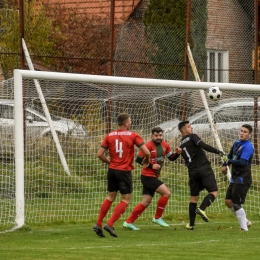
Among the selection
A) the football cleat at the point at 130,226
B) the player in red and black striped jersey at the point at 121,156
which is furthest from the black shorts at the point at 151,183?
the player in red and black striped jersey at the point at 121,156

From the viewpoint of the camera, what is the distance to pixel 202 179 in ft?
43.1

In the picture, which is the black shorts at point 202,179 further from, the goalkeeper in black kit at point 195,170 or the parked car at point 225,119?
the parked car at point 225,119

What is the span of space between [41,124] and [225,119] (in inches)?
158

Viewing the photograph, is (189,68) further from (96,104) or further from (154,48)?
(96,104)

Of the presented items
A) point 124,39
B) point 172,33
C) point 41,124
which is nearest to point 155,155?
point 41,124

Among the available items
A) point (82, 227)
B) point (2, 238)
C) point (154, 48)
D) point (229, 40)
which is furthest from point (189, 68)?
point (2, 238)

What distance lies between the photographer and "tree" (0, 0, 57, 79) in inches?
614

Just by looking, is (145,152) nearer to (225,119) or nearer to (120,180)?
(120,180)

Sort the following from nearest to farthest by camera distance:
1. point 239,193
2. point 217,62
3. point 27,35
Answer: point 239,193, point 27,35, point 217,62

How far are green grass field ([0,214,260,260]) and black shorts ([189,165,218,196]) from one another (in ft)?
2.24

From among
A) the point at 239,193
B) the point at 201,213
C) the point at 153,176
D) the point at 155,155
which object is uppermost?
the point at 155,155

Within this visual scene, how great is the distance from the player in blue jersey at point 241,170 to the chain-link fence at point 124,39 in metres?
4.56

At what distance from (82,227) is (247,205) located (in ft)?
13.8

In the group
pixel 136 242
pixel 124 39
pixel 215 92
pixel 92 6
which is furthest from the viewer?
pixel 92 6
